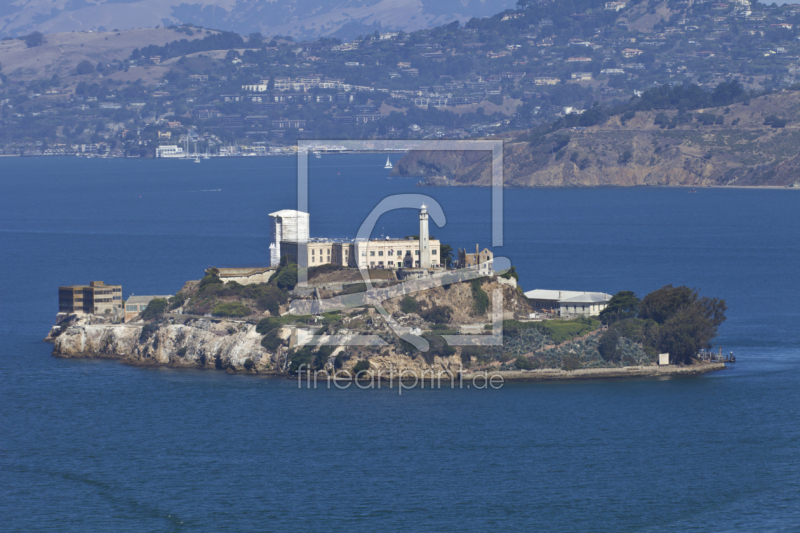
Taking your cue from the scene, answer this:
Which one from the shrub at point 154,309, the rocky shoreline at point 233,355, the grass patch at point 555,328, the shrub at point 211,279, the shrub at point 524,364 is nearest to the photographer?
the rocky shoreline at point 233,355

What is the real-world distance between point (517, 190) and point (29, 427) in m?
141

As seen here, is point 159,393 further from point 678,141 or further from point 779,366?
point 678,141

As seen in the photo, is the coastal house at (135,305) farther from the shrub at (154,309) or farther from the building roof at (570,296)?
the building roof at (570,296)

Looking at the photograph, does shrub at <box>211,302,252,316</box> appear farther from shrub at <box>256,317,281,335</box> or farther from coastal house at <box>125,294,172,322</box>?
coastal house at <box>125,294,172,322</box>

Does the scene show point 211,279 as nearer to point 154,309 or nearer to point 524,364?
point 154,309

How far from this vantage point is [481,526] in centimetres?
4241

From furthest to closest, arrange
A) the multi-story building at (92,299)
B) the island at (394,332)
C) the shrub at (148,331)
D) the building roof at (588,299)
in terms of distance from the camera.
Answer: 1. the multi-story building at (92,299)
2. the building roof at (588,299)
3. the shrub at (148,331)
4. the island at (394,332)

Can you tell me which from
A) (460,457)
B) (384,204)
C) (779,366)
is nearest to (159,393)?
(460,457)

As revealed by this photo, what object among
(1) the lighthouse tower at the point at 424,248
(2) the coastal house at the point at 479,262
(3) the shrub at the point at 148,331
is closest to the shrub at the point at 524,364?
(2) the coastal house at the point at 479,262

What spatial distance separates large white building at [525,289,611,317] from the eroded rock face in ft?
54.5

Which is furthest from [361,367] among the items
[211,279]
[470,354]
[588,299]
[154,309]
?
[211,279]

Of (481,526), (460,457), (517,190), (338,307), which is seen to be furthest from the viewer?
(517,190)

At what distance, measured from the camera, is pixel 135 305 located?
75.2 m

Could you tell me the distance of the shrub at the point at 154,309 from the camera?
Answer: 72.2m
